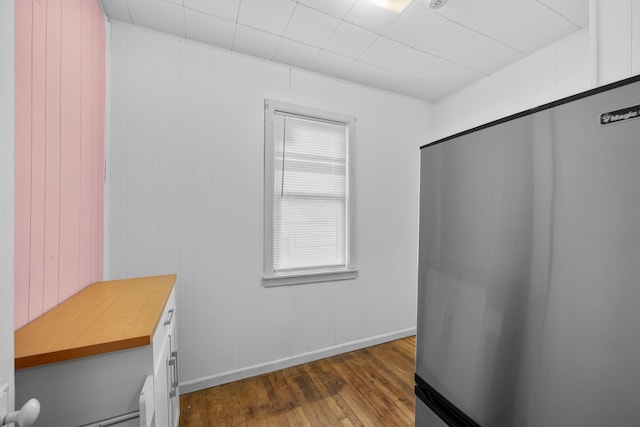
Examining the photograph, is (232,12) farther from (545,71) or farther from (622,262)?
(545,71)

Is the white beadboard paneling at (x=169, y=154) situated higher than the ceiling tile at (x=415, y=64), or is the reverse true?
the ceiling tile at (x=415, y=64)

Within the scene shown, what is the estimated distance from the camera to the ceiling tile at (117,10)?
5.44ft

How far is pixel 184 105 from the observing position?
1981mm

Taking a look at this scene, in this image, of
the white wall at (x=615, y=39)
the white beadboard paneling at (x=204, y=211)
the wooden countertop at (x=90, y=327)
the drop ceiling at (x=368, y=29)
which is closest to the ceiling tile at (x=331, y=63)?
the drop ceiling at (x=368, y=29)

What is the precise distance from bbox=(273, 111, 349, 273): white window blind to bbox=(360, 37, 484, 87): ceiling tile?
65 cm

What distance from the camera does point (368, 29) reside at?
1.91 m

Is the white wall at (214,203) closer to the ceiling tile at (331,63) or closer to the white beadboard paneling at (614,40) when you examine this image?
the ceiling tile at (331,63)

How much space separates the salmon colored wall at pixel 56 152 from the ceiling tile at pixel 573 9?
264cm

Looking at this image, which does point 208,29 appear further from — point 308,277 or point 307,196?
point 308,277

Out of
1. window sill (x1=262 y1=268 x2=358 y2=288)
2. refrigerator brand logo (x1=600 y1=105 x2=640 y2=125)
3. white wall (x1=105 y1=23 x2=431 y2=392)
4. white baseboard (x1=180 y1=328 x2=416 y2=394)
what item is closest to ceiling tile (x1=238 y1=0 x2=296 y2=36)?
white wall (x1=105 y1=23 x2=431 y2=392)

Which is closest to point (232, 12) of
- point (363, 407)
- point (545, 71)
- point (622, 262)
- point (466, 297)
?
point (466, 297)

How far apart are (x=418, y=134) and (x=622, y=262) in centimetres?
271

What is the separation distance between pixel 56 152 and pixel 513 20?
109 inches

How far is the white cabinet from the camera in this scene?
741 millimetres
